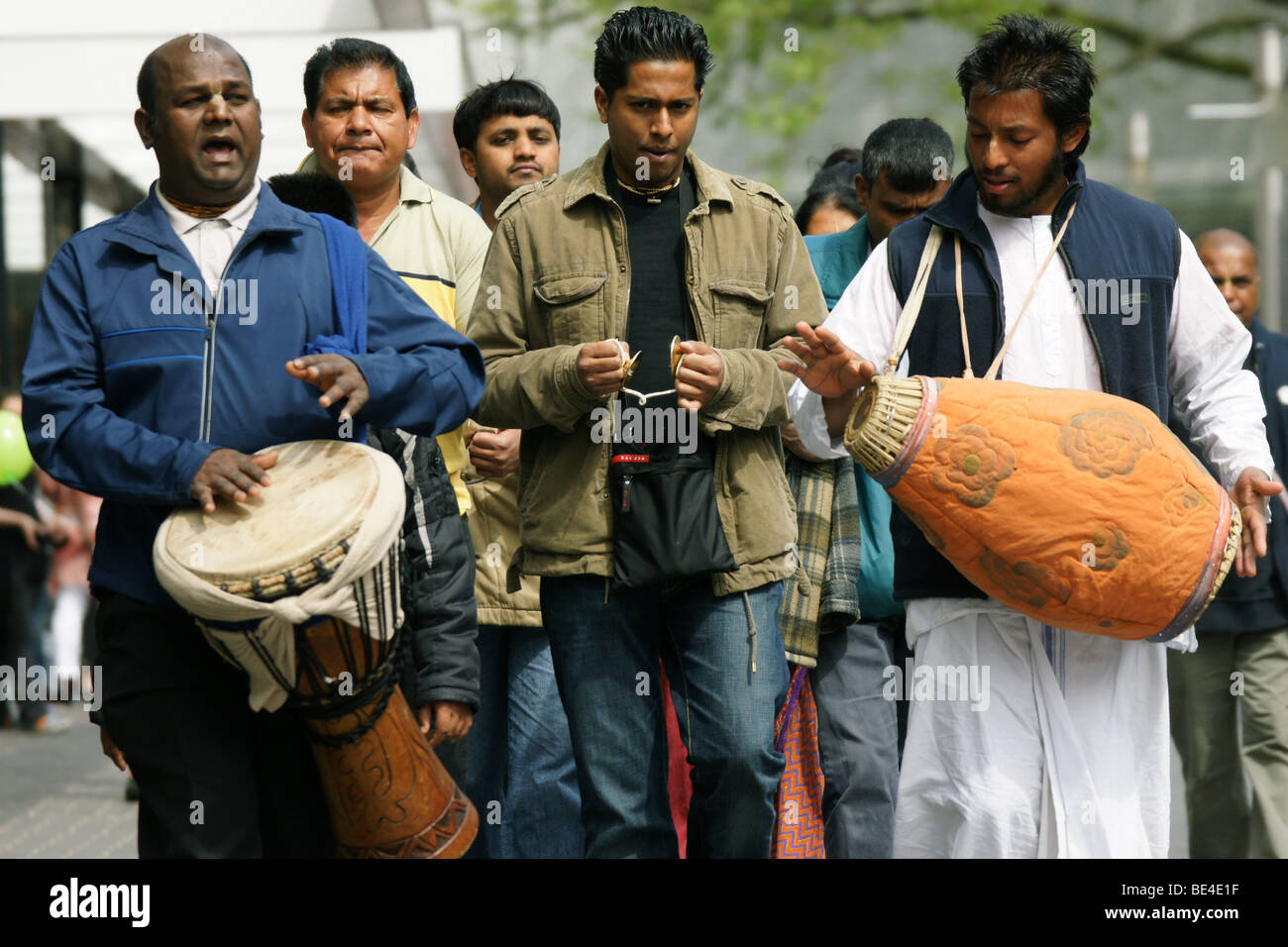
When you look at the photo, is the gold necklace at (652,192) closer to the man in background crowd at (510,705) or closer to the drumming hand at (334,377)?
the man in background crowd at (510,705)

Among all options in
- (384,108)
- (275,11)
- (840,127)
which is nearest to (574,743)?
(384,108)

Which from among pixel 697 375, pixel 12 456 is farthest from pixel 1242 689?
pixel 12 456

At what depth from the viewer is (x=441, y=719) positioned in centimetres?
425

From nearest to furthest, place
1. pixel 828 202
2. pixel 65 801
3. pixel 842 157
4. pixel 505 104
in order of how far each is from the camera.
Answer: pixel 505 104
pixel 828 202
pixel 842 157
pixel 65 801

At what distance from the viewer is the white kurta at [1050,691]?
4.06 m

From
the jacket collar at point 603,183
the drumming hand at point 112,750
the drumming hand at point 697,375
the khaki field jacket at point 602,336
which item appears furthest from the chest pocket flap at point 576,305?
the drumming hand at point 112,750

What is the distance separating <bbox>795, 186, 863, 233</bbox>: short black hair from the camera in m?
6.68

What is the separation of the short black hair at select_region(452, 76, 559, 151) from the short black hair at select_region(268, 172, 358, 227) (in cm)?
131

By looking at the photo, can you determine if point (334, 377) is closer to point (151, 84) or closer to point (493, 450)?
point (151, 84)

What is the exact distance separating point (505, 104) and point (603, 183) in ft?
5.75

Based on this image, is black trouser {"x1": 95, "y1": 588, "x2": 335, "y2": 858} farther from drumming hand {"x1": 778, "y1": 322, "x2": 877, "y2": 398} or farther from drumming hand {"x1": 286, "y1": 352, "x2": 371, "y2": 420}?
drumming hand {"x1": 778, "y1": 322, "x2": 877, "y2": 398}

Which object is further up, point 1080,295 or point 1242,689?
point 1080,295

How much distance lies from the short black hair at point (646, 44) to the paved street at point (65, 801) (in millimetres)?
4015

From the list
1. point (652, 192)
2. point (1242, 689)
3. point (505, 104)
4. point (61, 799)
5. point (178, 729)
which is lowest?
point (61, 799)
